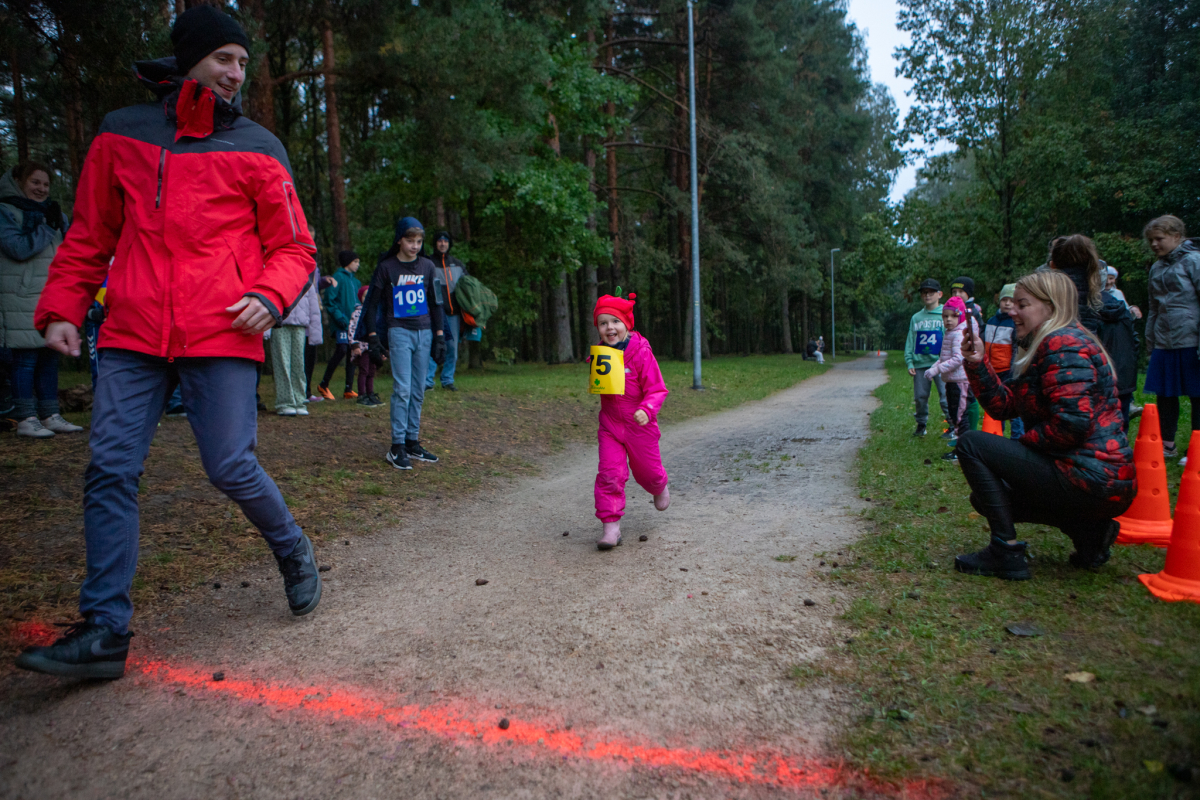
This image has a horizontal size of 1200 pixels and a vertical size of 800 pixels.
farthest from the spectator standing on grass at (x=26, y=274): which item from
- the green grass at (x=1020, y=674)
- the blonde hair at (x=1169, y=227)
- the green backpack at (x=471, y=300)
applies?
the blonde hair at (x=1169, y=227)

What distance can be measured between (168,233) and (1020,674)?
12.7ft

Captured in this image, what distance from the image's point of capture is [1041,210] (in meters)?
24.8

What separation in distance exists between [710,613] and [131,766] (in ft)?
8.03

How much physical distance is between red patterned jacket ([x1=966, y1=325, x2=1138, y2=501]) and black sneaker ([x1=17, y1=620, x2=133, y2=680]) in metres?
4.41

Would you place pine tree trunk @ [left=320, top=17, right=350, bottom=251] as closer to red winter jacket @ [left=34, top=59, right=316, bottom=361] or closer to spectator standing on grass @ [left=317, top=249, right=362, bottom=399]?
spectator standing on grass @ [left=317, top=249, right=362, bottom=399]

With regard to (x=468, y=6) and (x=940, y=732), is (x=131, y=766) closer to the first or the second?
(x=940, y=732)

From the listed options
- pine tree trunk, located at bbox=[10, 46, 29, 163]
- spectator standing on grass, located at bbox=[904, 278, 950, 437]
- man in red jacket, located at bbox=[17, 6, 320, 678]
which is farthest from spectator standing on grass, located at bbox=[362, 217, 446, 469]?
spectator standing on grass, located at bbox=[904, 278, 950, 437]

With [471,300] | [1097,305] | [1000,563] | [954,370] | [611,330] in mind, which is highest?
[471,300]

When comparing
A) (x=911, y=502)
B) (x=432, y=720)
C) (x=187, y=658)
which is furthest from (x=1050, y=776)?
(x=911, y=502)

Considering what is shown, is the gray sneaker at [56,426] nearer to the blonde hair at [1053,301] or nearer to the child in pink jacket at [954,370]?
the blonde hair at [1053,301]

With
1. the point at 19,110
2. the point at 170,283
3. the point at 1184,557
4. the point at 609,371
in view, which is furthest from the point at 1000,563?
the point at 19,110

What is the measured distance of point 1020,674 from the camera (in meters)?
2.82

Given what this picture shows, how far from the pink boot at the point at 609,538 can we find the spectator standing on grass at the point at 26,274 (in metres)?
5.39

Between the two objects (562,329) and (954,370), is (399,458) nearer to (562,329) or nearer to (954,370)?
(954,370)
